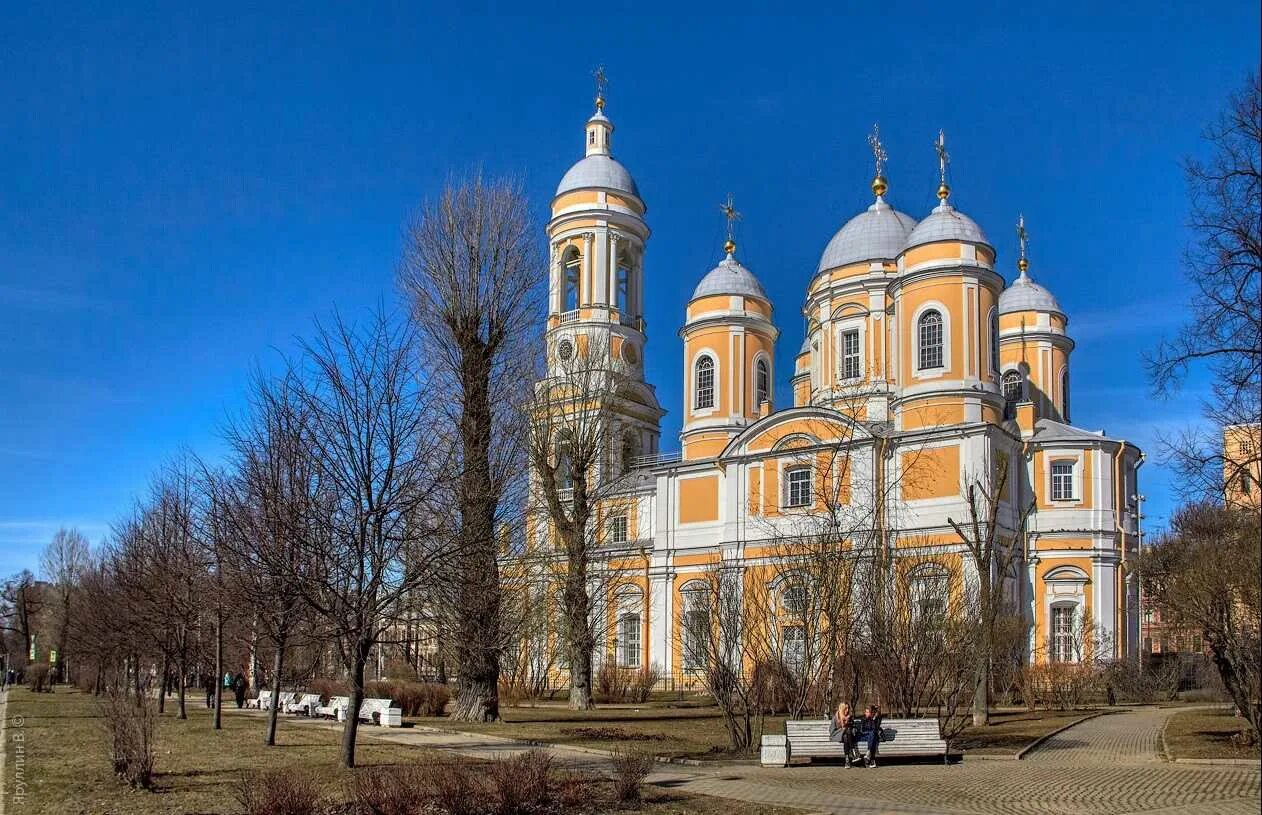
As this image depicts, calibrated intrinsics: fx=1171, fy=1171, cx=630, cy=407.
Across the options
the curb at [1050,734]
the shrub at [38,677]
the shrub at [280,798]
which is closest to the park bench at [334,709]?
the shrub at [280,798]

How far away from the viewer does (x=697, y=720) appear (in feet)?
85.9

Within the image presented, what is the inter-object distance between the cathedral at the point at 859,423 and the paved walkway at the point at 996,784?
15.8 m

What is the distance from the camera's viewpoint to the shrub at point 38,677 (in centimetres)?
4625

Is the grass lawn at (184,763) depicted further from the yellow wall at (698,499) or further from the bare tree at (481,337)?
the yellow wall at (698,499)

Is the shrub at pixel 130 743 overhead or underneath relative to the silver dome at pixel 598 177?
underneath

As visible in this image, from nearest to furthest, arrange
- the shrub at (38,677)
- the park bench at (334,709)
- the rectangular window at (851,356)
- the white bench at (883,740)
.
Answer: the white bench at (883,740), the park bench at (334,709), the rectangular window at (851,356), the shrub at (38,677)

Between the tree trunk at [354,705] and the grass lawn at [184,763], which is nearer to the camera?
the grass lawn at [184,763]

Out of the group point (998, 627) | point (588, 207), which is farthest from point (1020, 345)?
point (998, 627)

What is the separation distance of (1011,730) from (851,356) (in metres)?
22.9

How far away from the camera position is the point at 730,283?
48125 mm

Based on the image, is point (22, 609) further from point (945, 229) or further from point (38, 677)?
point (945, 229)

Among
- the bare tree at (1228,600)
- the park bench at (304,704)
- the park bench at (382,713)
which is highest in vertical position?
the bare tree at (1228,600)

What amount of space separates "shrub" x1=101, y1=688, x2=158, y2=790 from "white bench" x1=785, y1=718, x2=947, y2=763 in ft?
27.6

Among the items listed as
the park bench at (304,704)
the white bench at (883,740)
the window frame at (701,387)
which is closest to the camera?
the white bench at (883,740)
